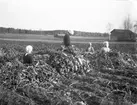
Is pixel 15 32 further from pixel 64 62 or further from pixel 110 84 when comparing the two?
pixel 110 84

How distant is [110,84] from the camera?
5.10 meters

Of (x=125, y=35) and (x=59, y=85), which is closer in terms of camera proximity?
(x=59, y=85)

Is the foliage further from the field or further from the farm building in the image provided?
the farm building

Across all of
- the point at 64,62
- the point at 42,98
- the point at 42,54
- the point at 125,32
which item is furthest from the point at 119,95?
the point at 125,32

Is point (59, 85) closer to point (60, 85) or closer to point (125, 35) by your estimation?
→ point (60, 85)

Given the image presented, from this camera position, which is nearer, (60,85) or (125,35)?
(60,85)

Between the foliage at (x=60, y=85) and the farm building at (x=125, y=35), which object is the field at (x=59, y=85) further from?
the farm building at (x=125, y=35)

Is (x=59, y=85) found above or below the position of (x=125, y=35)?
below

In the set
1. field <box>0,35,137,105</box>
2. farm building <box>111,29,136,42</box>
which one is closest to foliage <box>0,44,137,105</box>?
field <box>0,35,137,105</box>

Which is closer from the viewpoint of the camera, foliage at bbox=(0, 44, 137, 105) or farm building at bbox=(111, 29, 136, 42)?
foliage at bbox=(0, 44, 137, 105)

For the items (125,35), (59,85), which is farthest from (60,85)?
(125,35)

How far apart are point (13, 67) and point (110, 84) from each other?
10.1ft

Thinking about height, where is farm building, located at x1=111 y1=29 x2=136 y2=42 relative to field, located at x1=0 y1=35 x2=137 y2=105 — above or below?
above

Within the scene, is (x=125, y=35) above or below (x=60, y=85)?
above
